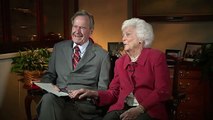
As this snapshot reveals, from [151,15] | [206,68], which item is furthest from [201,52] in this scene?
[151,15]

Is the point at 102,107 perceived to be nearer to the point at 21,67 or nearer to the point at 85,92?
the point at 85,92

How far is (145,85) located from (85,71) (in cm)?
49

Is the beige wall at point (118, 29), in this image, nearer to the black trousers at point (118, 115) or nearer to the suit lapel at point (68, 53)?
the suit lapel at point (68, 53)

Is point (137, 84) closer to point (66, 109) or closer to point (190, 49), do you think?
point (66, 109)

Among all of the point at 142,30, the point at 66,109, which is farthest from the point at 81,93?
the point at 142,30

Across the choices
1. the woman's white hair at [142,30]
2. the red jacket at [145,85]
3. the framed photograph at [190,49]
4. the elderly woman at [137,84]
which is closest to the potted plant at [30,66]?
the elderly woman at [137,84]

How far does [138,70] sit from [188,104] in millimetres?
1401

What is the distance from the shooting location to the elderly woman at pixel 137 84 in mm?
1879

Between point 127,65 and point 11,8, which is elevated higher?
point 11,8

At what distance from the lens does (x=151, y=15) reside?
362cm

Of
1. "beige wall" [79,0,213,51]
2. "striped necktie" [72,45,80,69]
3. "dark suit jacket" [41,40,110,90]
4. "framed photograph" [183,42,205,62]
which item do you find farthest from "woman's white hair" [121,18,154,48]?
"beige wall" [79,0,213,51]

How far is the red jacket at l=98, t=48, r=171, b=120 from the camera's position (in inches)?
74.2

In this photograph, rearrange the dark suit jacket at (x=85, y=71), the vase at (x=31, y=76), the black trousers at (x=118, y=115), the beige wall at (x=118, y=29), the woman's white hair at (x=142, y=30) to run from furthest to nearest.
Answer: the beige wall at (x=118, y=29) → the vase at (x=31, y=76) → the dark suit jacket at (x=85, y=71) → the woman's white hair at (x=142, y=30) → the black trousers at (x=118, y=115)

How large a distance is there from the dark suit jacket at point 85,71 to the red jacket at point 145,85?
108 mm
